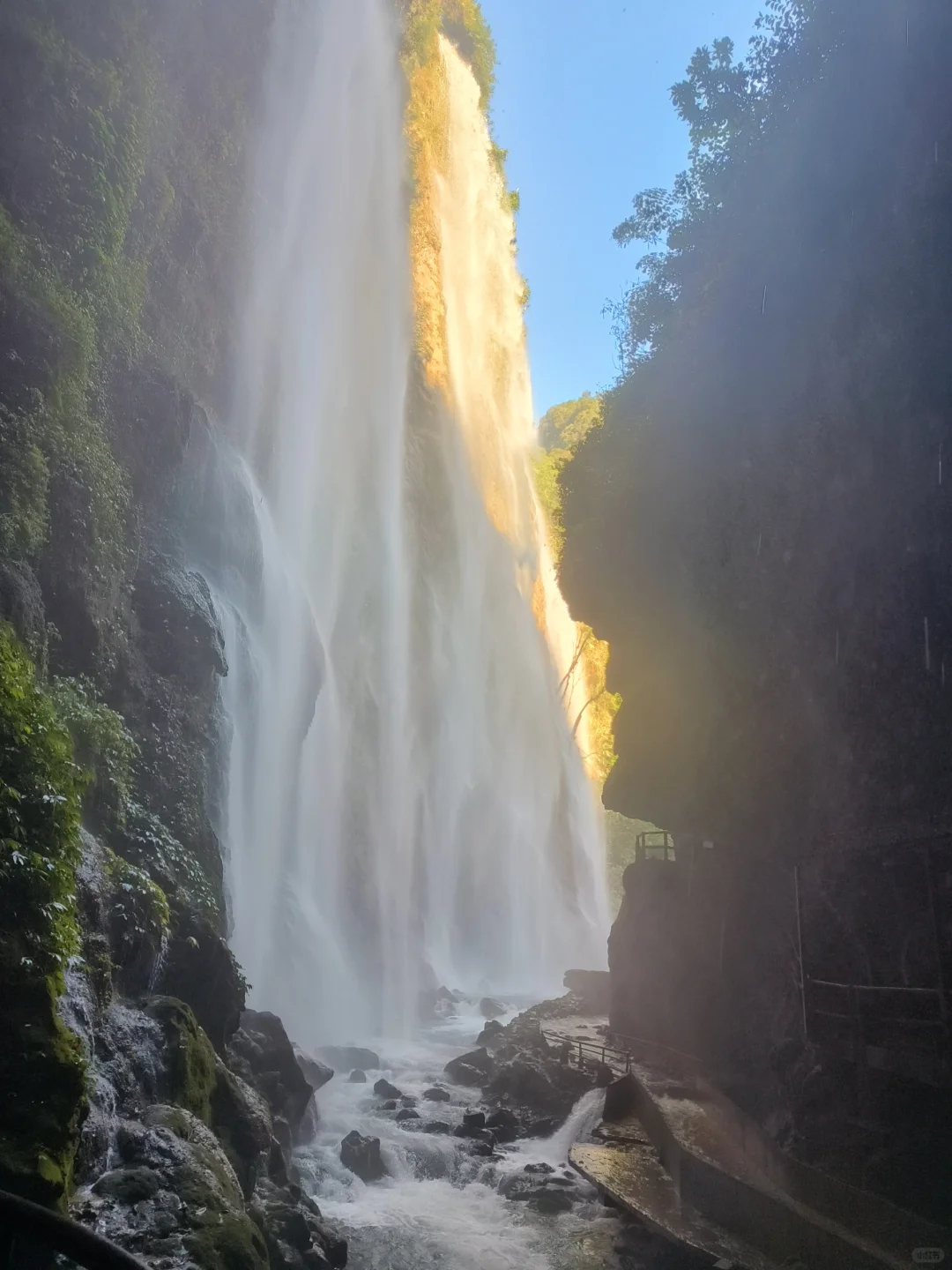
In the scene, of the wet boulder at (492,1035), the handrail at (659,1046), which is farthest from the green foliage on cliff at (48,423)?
the wet boulder at (492,1035)

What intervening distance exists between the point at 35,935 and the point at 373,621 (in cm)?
3089

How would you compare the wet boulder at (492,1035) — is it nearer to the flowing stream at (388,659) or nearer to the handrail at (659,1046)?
the flowing stream at (388,659)

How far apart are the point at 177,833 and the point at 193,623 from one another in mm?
4402

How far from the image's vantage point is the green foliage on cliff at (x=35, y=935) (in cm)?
561

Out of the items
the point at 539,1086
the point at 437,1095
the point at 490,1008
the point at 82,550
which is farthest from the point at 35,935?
the point at 490,1008

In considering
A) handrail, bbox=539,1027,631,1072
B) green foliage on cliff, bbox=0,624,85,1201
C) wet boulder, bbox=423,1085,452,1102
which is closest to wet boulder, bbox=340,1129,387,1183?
wet boulder, bbox=423,1085,452,1102

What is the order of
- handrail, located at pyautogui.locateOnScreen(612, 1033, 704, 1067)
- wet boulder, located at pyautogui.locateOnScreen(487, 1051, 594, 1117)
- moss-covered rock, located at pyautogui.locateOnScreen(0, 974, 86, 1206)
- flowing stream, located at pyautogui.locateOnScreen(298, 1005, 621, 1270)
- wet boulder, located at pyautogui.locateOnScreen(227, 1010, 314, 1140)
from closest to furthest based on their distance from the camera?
moss-covered rock, located at pyautogui.locateOnScreen(0, 974, 86, 1206) → flowing stream, located at pyautogui.locateOnScreen(298, 1005, 621, 1270) → wet boulder, located at pyautogui.locateOnScreen(227, 1010, 314, 1140) → wet boulder, located at pyautogui.locateOnScreen(487, 1051, 594, 1117) → handrail, located at pyautogui.locateOnScreen(612, 1033, 704, 1067)

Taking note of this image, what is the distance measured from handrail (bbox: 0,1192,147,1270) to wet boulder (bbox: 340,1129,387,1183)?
1284 cm

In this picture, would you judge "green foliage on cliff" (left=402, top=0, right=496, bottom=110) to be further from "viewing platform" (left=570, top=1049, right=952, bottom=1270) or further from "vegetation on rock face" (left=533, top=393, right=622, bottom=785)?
"viewing platform" (left=570, top=1049, right=952, bottom=1270)

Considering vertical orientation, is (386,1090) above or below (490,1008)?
above

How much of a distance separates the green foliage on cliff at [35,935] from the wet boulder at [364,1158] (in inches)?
331

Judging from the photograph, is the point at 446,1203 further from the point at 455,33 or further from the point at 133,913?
the point at 455,33

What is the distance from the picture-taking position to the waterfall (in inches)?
961

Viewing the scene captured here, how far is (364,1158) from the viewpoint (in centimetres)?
1327
